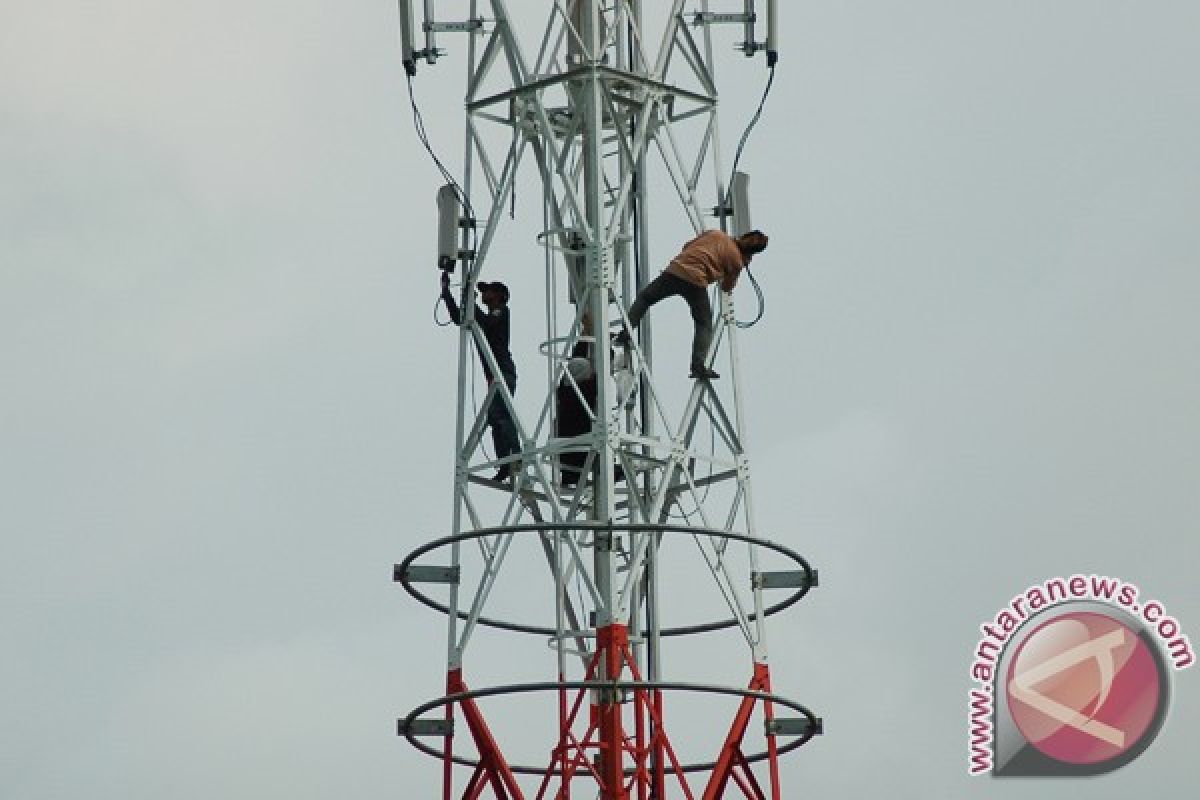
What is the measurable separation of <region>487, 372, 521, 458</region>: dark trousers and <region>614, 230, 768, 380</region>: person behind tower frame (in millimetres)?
1706

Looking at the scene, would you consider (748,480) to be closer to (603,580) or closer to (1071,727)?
(603,580)

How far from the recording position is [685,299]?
42.3 metres

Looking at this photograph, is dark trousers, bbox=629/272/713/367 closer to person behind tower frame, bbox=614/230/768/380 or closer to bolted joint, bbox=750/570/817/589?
person behind tower frame, bbox=614/230/768/380

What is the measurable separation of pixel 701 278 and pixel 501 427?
10.1ft

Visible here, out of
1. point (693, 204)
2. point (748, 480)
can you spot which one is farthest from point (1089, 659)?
point (693, 204)

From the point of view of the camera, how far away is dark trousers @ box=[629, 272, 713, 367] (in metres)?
42.1

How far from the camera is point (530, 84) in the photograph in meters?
42.5

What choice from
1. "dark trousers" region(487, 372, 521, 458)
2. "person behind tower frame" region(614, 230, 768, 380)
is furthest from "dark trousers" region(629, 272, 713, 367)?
"dark trousers" region(487, 372, 521, 458)

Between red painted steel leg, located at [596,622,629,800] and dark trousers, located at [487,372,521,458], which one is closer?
red painted steel leg, located at [596,622,629,800]

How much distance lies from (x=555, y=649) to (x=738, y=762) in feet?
8.74

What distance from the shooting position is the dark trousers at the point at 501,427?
1652 inches

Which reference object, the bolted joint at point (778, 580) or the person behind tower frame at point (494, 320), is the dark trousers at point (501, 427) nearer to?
the person behind tower frame at point (494, 320)

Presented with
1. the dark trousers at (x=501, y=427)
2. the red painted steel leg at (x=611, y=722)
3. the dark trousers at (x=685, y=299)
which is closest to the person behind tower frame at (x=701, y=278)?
the dark trousers at (x=685, y=299)

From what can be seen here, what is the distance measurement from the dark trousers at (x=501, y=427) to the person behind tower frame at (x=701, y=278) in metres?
1.71
